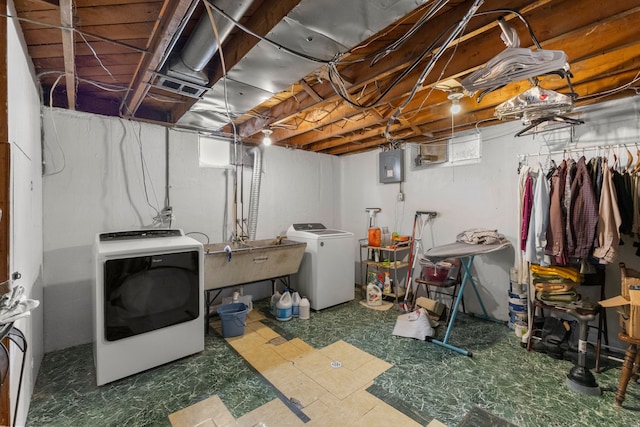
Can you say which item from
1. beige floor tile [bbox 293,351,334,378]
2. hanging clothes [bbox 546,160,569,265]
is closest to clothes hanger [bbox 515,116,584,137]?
hanging clothes [bbox 546,160,569,265]

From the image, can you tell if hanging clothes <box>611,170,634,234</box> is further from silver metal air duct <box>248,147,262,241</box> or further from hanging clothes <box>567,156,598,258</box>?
silver metal air duct <box>248,147,262,241</box>

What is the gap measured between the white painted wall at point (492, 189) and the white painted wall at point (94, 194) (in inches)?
103

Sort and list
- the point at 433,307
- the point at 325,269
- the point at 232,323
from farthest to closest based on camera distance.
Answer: the point at 325,269 < the point at 433,307 < the point at 232,323

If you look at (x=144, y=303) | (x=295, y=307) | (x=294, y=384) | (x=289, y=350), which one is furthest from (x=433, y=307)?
(x=144, y=303)

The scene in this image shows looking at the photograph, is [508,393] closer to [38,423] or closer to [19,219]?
[38,423]

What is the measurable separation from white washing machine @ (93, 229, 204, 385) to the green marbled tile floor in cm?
14

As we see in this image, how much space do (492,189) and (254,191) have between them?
9.95 feet

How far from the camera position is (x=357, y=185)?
504 cm

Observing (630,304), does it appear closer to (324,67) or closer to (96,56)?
(324,67)

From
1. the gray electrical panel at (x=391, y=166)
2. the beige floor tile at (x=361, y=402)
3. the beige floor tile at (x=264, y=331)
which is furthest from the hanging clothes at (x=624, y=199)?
the beige floor tile at (x=264, y=331)

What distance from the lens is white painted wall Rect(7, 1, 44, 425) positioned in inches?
57.4

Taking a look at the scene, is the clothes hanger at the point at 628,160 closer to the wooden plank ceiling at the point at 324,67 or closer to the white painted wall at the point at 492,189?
the white painted wall at the point at 492,189

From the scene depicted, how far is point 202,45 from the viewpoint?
1638mm

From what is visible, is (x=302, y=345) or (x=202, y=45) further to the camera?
(x=302, y=345)
